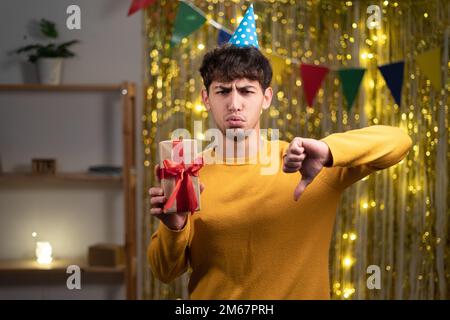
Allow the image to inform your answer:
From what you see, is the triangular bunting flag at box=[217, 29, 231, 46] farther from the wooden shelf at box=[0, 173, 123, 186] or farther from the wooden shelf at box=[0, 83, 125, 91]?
the wooden shelf at box=[0, 173, 123, 186]

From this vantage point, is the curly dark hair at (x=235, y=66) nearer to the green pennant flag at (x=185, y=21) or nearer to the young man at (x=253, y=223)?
the young man at (x=253, y=223)

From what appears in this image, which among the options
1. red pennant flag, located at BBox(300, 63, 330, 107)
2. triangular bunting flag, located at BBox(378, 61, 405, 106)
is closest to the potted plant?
red pennant flag, located at BBox(300, 63, 330, 107)

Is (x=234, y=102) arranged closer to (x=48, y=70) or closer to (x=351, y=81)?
(x=351, y=81)

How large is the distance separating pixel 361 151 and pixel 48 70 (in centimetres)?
240

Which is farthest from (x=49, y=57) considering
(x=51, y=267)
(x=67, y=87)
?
(x=51, y=267)

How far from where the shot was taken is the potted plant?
336cm

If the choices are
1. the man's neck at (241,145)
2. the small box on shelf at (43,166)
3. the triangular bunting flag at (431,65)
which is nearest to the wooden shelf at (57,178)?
the small box on shelf at (43,166)

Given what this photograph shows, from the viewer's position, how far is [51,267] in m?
3.29

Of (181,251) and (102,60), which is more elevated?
(102,60)

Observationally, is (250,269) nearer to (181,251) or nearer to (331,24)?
(181,251)

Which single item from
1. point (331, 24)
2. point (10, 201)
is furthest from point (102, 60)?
point (331, 24)

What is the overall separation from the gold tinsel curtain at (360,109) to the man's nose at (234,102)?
2.10 metres

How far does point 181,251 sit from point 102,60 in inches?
92.0
